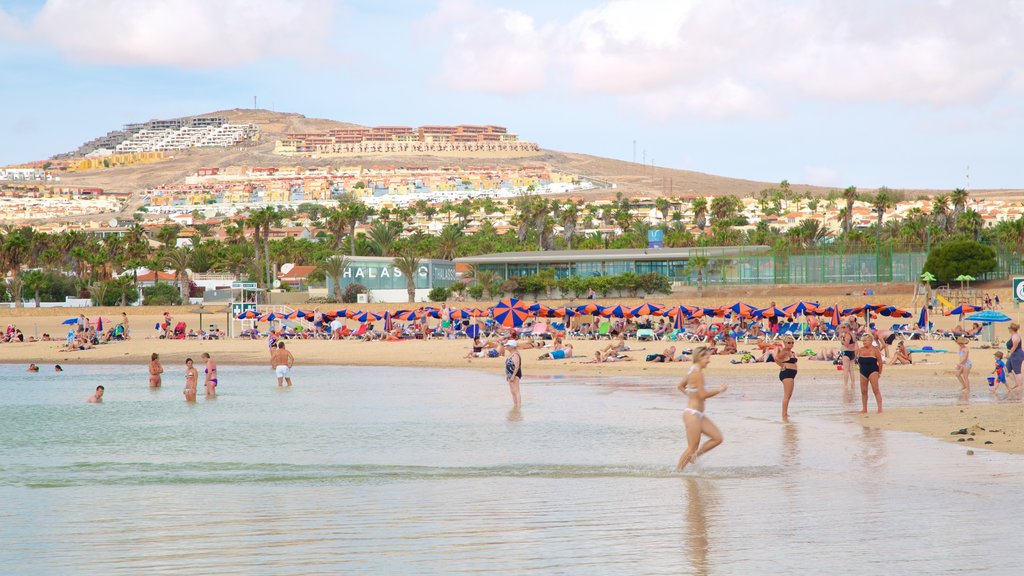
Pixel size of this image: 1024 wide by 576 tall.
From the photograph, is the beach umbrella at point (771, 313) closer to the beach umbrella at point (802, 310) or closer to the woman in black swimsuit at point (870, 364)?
the beach umbrella at point (802, 310)

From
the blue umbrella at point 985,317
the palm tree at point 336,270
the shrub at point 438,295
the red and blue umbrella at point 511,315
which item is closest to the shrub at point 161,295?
the palm tree at point 336,270

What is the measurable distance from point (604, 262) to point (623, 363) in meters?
35.0

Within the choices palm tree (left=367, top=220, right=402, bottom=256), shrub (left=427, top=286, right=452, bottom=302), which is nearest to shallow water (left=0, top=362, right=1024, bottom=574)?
shrub (left=427, top=286, right=452, bottom=302)

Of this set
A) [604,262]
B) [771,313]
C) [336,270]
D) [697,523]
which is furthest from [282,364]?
[604,262]

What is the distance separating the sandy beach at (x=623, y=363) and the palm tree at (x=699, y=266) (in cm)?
553

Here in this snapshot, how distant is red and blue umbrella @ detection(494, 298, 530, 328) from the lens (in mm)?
33344

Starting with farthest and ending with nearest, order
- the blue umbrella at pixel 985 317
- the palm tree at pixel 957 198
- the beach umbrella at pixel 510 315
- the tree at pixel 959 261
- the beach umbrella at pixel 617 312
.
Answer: the palm tree at pixel 957 198 < the tree at pixel 959 261 < the beach umbrella at pixel 617 312 < the beach umbrella at pixel 510 315 < the blue umbrella at pixel 985 317

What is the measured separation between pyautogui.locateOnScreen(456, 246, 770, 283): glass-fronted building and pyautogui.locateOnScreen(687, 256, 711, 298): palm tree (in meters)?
0.50

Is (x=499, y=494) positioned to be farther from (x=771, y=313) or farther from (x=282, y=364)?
(x=771, y=313)

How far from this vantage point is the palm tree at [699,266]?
57406 millimetres

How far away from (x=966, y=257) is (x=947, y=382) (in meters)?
35.2

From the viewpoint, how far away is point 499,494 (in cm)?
998

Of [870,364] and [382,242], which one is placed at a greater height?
[382,242]

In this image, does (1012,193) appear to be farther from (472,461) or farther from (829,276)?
(472,461)
